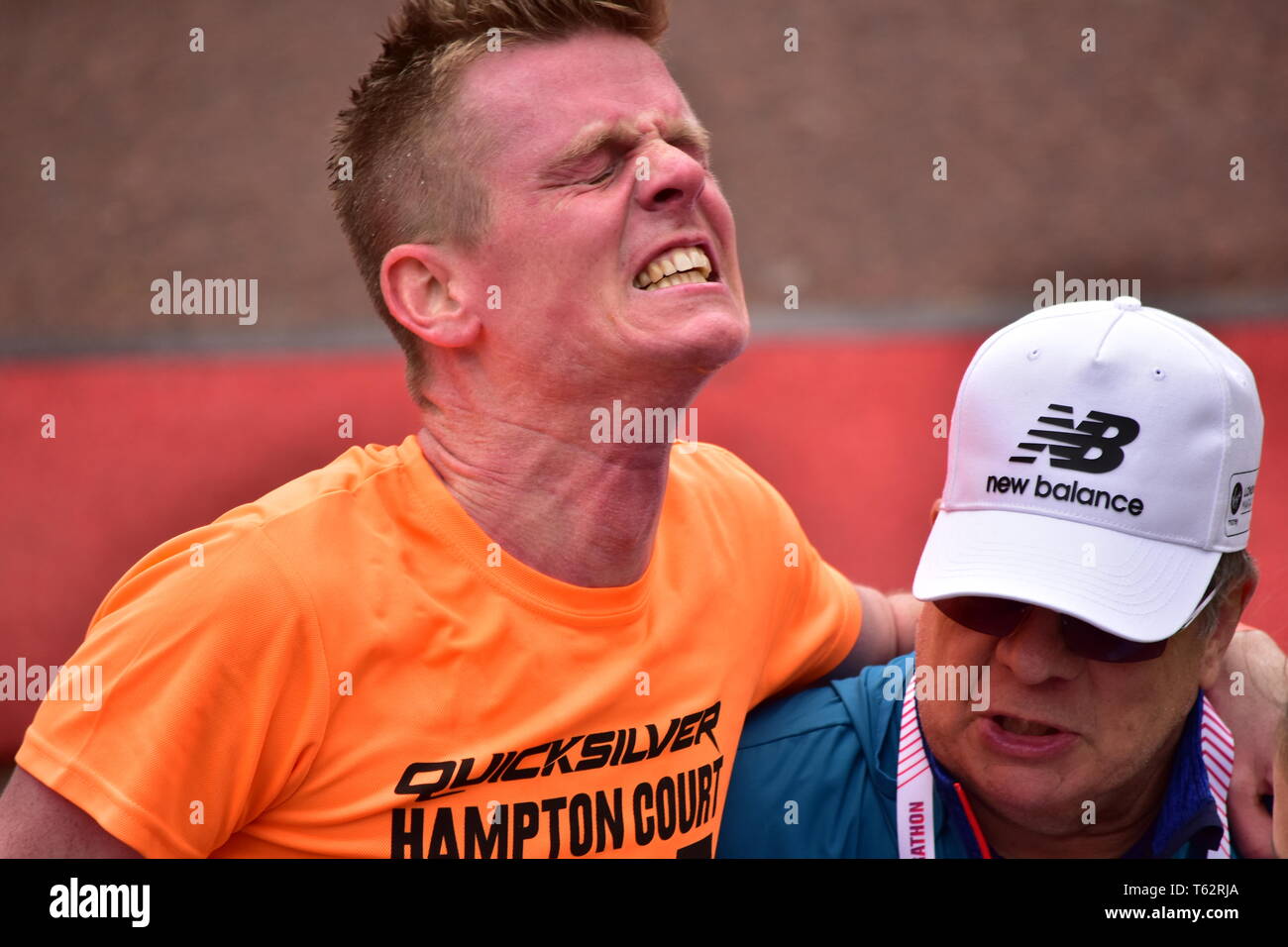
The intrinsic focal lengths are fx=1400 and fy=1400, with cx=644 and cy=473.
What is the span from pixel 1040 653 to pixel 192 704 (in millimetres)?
1297

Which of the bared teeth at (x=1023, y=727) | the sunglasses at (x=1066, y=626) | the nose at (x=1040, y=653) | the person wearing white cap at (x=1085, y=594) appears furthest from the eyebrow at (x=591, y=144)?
the bared teeth at (x=1023, y=727)

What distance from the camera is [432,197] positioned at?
2557 mm

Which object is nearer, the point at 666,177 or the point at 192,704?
the point at 192,704

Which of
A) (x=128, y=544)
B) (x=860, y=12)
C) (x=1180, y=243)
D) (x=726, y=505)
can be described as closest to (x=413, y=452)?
(x=726, y=505)

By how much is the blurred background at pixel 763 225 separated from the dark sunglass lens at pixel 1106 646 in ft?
18.0

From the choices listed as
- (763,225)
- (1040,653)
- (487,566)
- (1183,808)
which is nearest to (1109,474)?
(1040,653)

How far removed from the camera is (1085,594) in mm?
2154

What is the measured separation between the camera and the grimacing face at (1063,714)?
2.23 metres

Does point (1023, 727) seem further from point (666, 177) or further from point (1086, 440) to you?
point (666, 177)

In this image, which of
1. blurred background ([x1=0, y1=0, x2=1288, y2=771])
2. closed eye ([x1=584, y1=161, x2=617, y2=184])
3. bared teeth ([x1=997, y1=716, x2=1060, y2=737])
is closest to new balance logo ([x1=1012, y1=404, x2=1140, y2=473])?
bared teeth ([x1=997, y1=716, x2=1060, y2=737])

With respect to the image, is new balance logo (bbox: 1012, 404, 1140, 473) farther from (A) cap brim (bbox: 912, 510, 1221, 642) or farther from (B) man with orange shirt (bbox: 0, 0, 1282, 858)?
(B) man with orange shirt (bbox: 0, 0, 1282, 858)

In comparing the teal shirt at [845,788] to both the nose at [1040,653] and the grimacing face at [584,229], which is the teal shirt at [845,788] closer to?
the nose at [1040,653]

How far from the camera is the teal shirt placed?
235cm

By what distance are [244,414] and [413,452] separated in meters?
7.38
